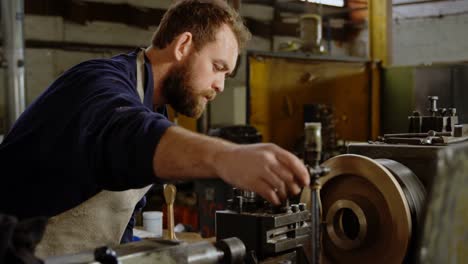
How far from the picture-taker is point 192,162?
2.96 feet

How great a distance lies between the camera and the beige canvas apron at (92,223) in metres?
1.36

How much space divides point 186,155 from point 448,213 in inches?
15.6

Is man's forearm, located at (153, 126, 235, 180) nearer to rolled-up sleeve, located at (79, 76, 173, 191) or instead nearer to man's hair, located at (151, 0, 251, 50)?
rolled-up sleeve, located at (79, 76, 173, 191)

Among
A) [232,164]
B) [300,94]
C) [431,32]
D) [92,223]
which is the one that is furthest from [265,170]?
[431,32]

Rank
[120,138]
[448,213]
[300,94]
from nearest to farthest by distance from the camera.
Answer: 1. [448,213]
2. [120,138]
3. [300,94]

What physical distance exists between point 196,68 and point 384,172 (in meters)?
0.60

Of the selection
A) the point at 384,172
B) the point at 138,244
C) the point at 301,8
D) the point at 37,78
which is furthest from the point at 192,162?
the point at 301,8

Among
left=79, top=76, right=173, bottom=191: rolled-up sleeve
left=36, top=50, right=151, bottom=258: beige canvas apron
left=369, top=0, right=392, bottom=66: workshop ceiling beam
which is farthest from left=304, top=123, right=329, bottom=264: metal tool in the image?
left=369, top=0, right=392, bottom=66: workshop ceiling beam

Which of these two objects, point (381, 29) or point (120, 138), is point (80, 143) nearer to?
point (120, 138)

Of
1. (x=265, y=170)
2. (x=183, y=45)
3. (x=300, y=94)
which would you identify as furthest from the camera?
(x=300, y=94)

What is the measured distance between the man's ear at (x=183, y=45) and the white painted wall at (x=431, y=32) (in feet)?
17.6

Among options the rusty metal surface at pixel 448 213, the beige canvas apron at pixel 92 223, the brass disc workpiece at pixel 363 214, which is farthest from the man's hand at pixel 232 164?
the beige canvas apron at pixel 92 223

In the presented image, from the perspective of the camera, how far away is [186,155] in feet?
2.96

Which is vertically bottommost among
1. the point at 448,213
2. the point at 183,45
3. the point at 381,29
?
the point at 448,213
